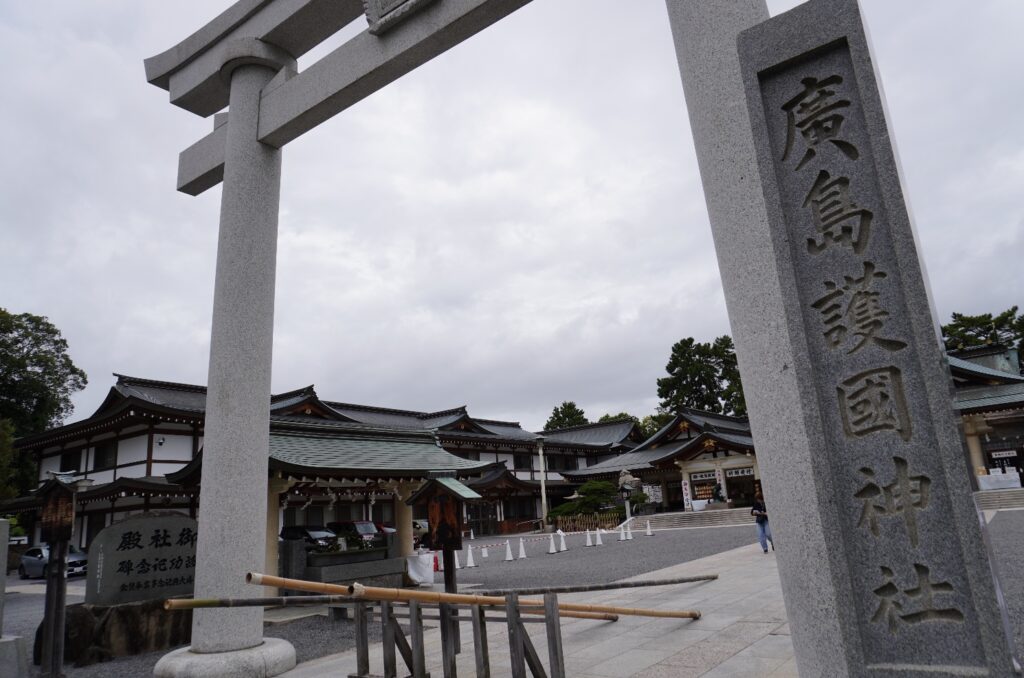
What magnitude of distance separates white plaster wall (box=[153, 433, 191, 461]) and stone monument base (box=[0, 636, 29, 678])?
1864 cm

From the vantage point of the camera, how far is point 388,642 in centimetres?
550

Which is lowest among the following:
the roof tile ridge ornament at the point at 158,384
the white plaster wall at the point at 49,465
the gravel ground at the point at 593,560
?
the gravel ground at the point at 593,560

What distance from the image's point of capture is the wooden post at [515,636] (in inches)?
184

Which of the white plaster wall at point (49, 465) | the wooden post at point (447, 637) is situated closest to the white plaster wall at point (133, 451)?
the white plaster wall at point (49, 465)

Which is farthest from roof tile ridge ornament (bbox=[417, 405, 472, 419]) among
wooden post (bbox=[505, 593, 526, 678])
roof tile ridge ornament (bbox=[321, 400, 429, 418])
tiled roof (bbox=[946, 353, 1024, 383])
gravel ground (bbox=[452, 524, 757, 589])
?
wooden post (bbox=[505, 593, 526, 678])

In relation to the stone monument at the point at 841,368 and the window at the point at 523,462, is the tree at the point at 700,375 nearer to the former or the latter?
the window at the point at 523,462

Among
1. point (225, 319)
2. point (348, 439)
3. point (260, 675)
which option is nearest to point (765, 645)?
point (260, 675)

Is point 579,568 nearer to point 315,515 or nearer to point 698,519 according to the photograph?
point 315,515

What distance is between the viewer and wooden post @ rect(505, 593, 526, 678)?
4668 millimetres

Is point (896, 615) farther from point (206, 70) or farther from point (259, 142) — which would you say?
point (206, 70)

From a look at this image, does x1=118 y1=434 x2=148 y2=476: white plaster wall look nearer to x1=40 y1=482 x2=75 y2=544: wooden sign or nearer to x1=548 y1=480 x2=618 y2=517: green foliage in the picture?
x1=40 y1=482 x2=75 y2=544: wooden sign

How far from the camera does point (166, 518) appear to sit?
931 centimetres

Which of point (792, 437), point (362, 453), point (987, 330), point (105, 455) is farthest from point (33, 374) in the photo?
point (987, 330)

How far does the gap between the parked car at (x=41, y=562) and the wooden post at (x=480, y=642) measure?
23137 millimetres
